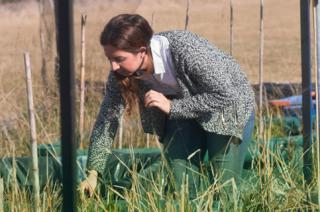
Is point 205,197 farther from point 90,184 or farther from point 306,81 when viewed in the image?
point 306,81

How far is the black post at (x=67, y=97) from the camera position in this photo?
200 centimetres

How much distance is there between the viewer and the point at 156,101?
3539mm

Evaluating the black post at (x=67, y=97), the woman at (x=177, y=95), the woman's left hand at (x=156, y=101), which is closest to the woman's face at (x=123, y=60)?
the woman at (x=177, y=95)

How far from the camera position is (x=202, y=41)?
12.0 feet

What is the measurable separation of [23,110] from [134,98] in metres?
2.63

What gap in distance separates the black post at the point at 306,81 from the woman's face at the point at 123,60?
2.38 feet

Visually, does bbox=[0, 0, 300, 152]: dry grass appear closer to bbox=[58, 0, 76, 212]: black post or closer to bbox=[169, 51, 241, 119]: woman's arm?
bbox=[169, 51, 241, 119]: woman's arm

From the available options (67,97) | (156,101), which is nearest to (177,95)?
(156,101)

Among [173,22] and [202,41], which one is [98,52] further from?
[173,22]

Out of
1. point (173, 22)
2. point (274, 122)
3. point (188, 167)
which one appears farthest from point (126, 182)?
point (173, 22)

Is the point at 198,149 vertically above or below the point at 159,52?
below

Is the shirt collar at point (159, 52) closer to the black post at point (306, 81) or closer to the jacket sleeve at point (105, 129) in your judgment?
the jacket sleeve at point (105, 129)

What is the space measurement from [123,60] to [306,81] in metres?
0.85

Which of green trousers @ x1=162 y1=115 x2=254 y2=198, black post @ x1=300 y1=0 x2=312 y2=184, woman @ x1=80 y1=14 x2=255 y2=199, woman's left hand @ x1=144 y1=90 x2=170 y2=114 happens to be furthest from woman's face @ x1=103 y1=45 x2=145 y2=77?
black post @ x1=300 y1=0 x2=312 y2=184
